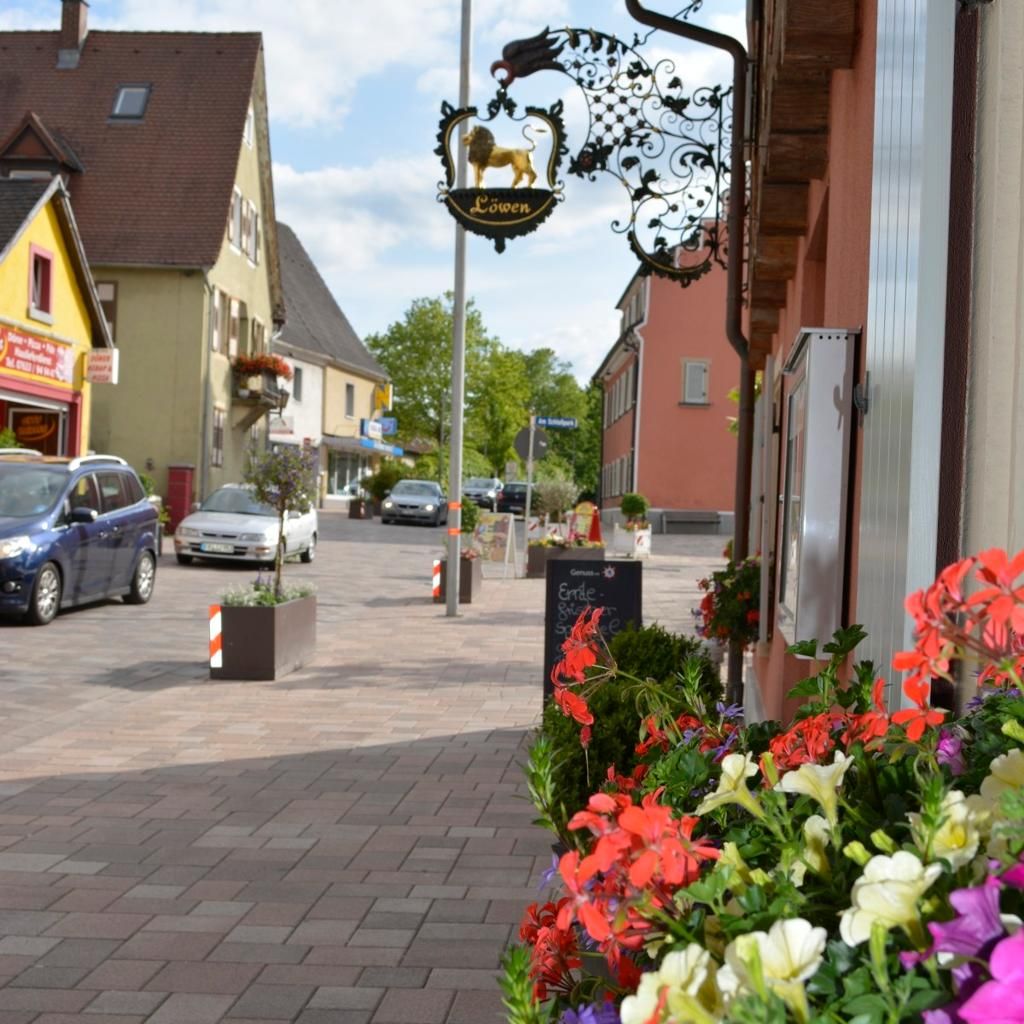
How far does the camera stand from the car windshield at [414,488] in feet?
147

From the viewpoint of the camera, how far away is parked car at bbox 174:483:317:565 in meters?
24.0

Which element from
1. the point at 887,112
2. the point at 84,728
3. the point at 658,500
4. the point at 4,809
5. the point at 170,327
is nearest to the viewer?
the point at 887,112

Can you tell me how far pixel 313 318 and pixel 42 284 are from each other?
28.4 meters

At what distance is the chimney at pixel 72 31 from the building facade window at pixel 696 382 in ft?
65.6

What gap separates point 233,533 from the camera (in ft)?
78.9

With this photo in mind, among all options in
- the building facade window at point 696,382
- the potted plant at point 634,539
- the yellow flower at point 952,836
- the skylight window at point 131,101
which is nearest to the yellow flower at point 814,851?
the yellow flower at point 952,836

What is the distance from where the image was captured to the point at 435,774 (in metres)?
7.80

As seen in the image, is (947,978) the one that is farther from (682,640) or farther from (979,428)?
(682,640)

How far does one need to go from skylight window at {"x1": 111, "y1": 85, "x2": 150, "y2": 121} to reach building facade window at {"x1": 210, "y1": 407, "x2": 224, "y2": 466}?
8.17m

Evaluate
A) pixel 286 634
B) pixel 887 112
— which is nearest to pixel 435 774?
pixel 286 634

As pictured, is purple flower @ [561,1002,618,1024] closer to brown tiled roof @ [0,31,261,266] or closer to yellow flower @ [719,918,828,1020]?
yellow flower @ [719,918,828,1020]

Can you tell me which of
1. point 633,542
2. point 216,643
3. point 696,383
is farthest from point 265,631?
point 696,383

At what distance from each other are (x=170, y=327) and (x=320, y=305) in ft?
76.4

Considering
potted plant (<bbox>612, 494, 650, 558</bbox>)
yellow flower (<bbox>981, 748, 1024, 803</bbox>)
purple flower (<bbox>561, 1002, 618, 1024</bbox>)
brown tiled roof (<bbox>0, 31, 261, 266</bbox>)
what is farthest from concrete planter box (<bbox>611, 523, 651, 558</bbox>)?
yellow flower (<bbox>981, 748, 1024, 803</bbox>)
